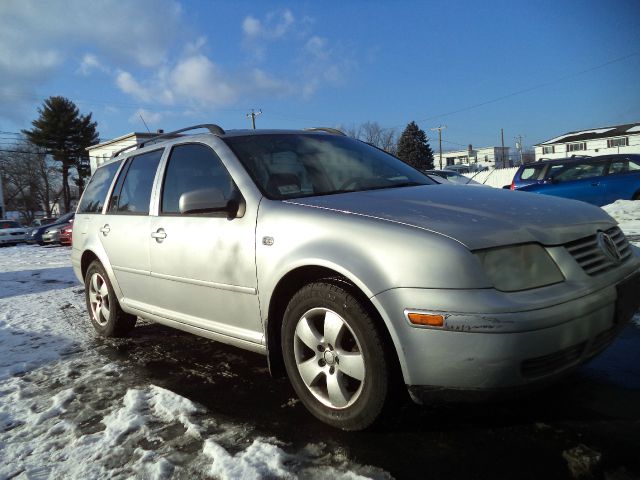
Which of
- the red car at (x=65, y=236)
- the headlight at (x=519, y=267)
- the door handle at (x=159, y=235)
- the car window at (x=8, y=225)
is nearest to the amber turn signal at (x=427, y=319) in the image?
the headlight at (x=519, y=267)

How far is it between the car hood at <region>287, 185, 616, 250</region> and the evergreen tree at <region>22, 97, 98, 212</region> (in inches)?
2218

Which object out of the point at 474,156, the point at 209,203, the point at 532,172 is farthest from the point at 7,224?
the point at 474,156

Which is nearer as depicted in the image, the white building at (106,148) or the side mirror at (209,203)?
the side mirror at (209,203)

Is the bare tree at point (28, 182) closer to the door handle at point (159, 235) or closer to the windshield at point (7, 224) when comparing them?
the windshield at point (7, 224)

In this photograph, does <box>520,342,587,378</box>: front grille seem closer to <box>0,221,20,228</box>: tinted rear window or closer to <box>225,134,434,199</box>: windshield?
<box>225,134,434,199</box>: windshield

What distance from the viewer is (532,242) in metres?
2.09

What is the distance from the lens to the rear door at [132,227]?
367 centimetres

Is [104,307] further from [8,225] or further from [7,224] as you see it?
[7,224]

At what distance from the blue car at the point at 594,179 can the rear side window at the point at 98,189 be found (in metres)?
8.75

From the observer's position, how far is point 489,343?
186cm

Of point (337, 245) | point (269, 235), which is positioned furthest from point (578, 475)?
point (269, 235)

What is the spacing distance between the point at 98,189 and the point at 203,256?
238 cm

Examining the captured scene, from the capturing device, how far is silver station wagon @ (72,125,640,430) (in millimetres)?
1927

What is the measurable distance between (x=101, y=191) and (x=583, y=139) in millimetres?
64218
